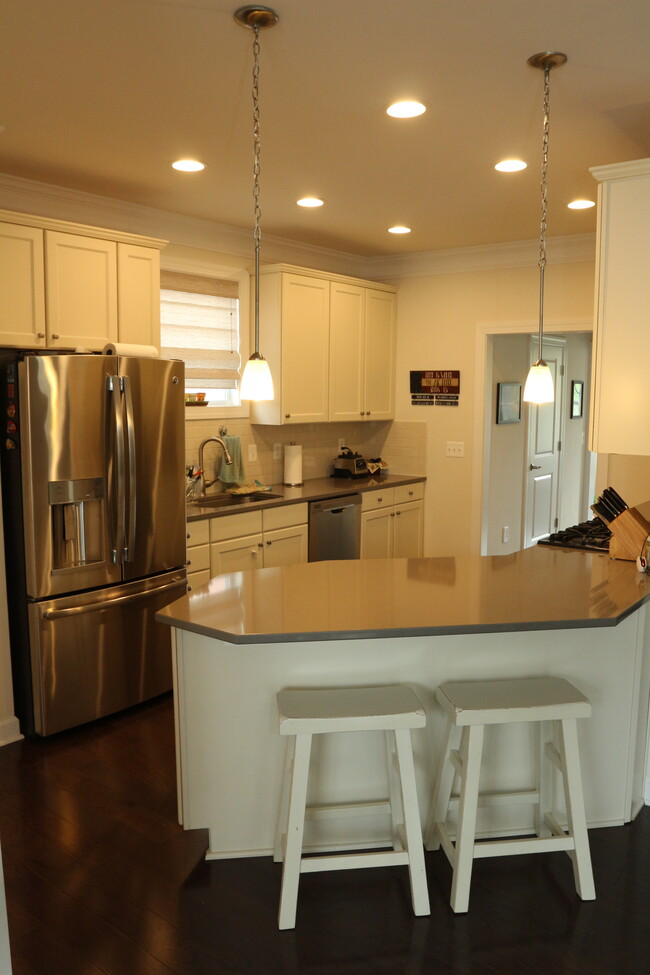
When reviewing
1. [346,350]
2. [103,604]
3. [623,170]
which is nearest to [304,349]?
[346,350]

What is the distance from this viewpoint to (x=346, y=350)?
5.67 metres

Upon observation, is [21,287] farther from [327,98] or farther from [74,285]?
[327,98]

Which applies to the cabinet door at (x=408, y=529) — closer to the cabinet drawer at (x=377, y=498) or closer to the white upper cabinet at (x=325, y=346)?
the cabinet drawer at (x=377, y=498)

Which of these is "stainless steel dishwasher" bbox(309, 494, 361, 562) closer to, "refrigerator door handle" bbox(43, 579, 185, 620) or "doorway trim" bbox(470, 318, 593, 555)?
"doorway trim" bbox(470, 318, 593, 555)

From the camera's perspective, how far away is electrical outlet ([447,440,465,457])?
5.88 m

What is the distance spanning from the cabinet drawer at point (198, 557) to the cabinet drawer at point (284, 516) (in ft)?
1.56

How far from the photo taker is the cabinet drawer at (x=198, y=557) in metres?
4.23

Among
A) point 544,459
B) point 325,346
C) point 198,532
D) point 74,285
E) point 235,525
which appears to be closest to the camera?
point 74,285

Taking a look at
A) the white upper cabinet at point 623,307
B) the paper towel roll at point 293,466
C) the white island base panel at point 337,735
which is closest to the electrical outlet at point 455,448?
the paper towel roll at point 293,466

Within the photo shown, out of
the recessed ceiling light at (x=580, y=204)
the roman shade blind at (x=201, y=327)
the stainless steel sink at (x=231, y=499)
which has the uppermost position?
the recessed ceiling light at (x=580, y=204)

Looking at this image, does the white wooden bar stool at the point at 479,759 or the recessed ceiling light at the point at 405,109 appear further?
the recessed ceiling light at the point at 405,109

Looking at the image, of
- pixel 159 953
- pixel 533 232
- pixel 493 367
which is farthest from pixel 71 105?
pixel 493 367

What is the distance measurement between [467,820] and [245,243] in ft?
13.0

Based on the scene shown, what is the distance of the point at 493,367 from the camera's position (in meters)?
5.82
